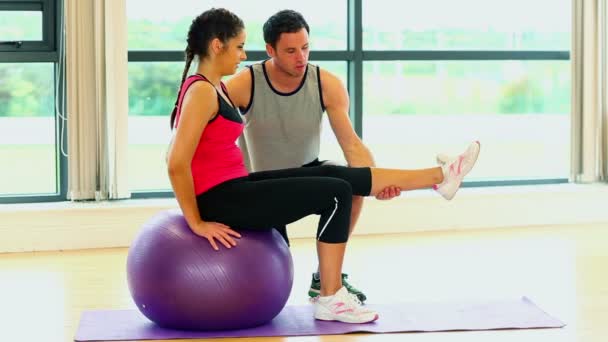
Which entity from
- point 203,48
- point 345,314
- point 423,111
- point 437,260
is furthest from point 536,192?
point 203,48

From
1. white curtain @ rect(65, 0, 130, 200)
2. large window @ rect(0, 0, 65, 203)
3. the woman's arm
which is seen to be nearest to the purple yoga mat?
the woman's arm

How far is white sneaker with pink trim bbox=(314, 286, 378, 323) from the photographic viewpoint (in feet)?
11.0

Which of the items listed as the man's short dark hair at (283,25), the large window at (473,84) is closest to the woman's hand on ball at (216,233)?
the man's short dark hair at (283,25)

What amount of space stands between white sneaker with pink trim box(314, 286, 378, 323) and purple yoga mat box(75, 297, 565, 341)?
A: 0.03m

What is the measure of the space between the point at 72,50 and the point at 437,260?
2.05 meters

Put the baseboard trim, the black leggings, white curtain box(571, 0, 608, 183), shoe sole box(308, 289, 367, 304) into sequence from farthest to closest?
white curtain box(571, 0, 608, 183) → the baseboard trim → shoe sole box(308, 289, 367, 304) → the black leggings

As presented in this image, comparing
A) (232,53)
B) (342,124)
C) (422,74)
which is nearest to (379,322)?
(342,124)

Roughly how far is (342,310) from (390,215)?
2.13 metres

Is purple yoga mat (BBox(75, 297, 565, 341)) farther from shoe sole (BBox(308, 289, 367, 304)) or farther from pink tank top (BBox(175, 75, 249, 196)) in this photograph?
pink tank top (BBox(175, 75, 249, 196))

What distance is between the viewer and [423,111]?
19.7 feet

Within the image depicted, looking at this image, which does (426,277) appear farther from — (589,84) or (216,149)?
(589,84)

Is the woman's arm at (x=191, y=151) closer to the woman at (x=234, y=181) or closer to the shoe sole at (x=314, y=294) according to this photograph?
the woman at (x=234, y=181)

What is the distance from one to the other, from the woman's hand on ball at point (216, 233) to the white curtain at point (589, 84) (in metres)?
3.11

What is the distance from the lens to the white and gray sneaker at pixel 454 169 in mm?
3391
